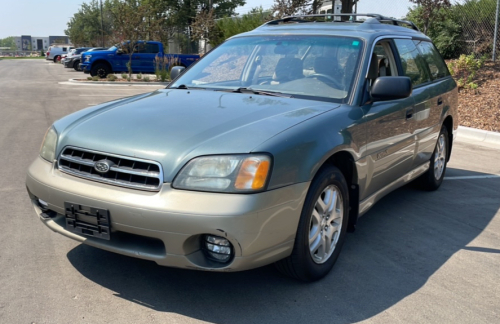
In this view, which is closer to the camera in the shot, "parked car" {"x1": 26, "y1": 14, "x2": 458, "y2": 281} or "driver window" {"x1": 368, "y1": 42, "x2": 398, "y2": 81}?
"parked car" {"x1": 26, "y1": 14, "x2": 458, "y2": 281}

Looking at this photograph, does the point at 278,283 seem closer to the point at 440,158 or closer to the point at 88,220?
the point at 88,220

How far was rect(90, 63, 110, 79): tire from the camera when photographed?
24.2 m

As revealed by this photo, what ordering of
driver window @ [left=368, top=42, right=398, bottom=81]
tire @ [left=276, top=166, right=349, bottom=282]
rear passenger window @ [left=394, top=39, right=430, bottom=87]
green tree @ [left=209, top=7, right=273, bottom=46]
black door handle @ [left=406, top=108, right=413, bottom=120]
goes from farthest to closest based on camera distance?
green tree @ [left=209, top=7, right=273, bottom=46]
rear passenger window @ [left=394, top=39, right=430, bottom=87]
black door handle @ [left=406, top=108, right=413, bottom=120]
driver window @ [left=368, top=42, right=398, bottom=81]
tire @ [left=276, top=166, right=349, bottom=282]

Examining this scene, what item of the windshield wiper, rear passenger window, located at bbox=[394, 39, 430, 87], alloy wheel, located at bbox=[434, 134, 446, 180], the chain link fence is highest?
the chain link fence

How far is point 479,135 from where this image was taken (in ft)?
31.0

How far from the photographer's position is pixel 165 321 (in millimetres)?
2988

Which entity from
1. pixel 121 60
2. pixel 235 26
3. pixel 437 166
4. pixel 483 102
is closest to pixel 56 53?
pixel 121 60

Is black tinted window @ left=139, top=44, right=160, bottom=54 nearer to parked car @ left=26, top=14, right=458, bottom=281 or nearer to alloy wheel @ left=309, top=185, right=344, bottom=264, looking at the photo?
parked car @ left=26, top=14, right=458, bottom=281

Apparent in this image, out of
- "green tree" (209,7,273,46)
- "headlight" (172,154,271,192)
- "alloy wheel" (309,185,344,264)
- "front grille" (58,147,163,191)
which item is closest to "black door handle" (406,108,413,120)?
"alloy wheel" (309,185,344,264)

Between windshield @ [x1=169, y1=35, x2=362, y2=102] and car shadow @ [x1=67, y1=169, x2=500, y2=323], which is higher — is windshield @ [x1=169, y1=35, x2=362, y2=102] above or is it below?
above

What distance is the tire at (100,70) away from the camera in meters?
24.2

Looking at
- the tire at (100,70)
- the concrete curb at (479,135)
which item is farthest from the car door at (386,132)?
the tire at (100,70)

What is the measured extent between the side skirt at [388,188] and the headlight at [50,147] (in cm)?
220

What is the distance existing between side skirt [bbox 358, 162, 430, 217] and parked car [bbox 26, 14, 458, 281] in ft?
0.07
